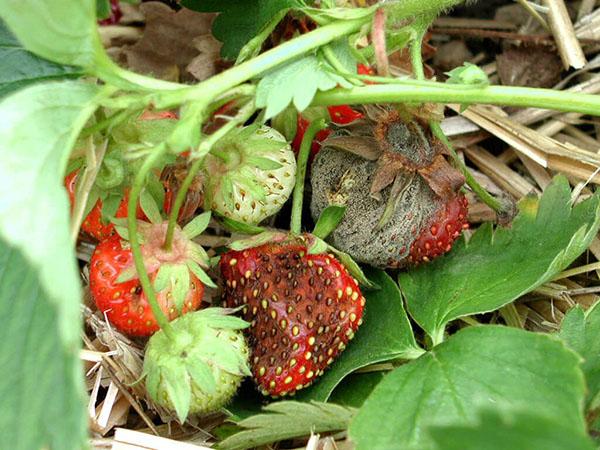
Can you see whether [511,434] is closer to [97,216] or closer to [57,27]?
[57,27]

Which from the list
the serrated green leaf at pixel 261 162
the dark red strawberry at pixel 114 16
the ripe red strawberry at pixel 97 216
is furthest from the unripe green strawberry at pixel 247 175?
the dark red strawberry at pixel 114 16

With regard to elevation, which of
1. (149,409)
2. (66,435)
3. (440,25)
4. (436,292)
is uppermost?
(440,25)

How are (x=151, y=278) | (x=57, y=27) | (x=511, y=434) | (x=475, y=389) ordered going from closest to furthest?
(x=511, y=434) < (x=57, y=27) < (x=475, y=389) < (x=151, y=278)

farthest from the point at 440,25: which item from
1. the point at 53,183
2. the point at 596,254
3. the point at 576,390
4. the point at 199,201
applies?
the point at 53,183

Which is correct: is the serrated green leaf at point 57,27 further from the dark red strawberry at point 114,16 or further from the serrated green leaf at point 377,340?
the dark red strawberry at point 114,16

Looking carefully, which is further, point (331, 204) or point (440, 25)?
point (440, 25)

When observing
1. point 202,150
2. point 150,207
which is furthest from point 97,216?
point 202,150

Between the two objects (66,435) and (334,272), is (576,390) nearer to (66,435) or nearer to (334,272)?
(334,272)
